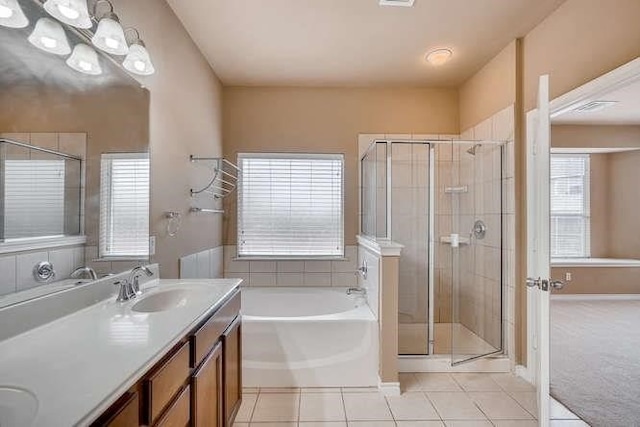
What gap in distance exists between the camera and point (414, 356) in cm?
283

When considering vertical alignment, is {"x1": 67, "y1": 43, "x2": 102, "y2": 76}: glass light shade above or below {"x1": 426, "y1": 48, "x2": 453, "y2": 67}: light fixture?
below

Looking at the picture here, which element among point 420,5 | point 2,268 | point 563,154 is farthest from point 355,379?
point 563,154

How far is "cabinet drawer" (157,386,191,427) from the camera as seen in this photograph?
1114mm

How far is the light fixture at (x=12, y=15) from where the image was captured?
1.13 m

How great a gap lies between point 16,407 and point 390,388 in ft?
7.30

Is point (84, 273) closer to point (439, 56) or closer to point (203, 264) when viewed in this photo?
point (203, 264)

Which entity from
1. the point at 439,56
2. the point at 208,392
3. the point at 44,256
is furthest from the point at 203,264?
the point at 439,56

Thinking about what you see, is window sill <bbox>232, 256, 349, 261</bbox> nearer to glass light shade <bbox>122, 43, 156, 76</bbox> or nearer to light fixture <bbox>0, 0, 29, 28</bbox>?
glass light shade <bbox>122, 43, 156, 76</bbox>

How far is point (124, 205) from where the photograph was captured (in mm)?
1826

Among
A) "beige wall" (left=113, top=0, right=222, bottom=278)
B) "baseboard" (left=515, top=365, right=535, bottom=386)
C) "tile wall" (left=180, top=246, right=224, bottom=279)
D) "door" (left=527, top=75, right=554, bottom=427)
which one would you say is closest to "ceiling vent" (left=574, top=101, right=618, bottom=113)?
"door" (left=527, top=75, right=554, bottom=427)

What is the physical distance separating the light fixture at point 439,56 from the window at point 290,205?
124cm

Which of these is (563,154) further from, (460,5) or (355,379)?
(355,379)

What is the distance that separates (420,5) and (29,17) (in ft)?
6.88

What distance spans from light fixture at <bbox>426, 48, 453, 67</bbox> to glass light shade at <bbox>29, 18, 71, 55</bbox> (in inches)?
102
